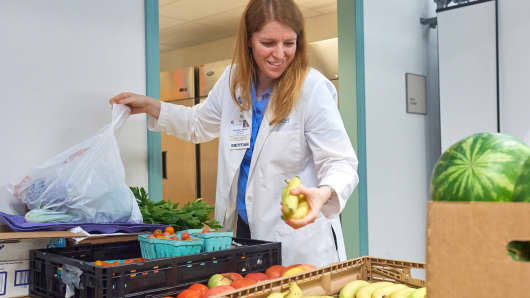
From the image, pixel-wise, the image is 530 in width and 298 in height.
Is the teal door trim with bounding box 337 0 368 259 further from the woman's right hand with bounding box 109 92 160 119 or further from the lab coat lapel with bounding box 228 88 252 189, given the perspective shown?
the woman's right hand with bounding box 109 92 160 119

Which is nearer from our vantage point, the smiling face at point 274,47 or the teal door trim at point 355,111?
the smiling face at point 274,47

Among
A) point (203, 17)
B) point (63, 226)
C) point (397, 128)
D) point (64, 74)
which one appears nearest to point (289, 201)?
point (63, 226)

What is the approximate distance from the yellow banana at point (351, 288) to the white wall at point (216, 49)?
4.18 m

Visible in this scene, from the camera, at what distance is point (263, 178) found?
1771mm

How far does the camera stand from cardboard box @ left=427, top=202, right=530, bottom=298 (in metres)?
0.48

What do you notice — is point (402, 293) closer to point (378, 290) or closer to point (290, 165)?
point (378, 290)

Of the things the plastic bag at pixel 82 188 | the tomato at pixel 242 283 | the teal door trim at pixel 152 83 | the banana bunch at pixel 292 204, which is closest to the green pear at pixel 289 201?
the banana bunch at pixel 292 204

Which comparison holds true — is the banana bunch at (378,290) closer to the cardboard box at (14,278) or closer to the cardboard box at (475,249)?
the cardboard box at (475,249)

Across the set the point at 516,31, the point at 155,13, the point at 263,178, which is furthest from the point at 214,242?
the point at 516,31

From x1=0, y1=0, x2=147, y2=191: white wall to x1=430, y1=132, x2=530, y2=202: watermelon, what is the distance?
57.1 inches

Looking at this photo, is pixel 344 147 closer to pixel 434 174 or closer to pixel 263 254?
pixel 263 254

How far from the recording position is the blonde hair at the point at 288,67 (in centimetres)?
169

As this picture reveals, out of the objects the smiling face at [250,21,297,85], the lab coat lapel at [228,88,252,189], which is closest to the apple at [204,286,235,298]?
the lab coat lapel at [228,88,252,189]

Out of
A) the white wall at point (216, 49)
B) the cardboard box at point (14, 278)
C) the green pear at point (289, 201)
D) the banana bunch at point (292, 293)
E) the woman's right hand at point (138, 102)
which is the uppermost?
the white wall at point (216, 49)
